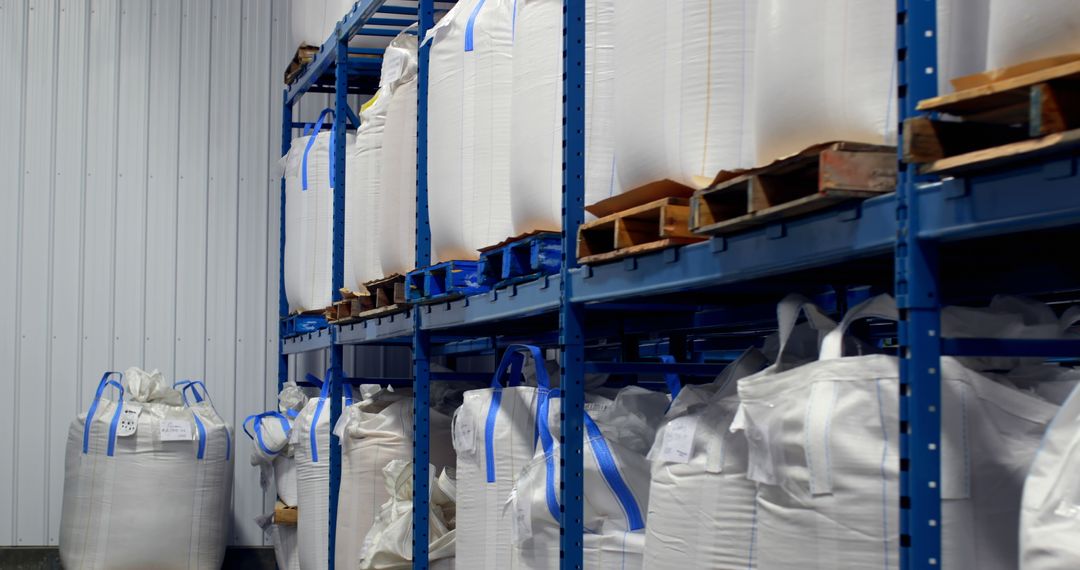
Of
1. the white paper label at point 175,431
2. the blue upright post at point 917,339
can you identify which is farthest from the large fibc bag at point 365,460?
the blue upright post at point 917,339

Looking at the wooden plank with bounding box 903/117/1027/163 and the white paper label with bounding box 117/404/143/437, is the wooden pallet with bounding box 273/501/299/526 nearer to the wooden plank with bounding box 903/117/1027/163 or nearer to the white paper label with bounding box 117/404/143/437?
the white paper label with bounding box 117/404/143/437

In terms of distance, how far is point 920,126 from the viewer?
198 centimetres

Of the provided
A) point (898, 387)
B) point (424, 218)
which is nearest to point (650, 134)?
point (898, 387)

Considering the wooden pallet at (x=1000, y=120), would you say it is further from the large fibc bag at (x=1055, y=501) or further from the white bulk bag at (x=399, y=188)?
the white bulk bag at (x=399, y=188)

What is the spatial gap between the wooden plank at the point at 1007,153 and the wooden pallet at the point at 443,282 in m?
2.64

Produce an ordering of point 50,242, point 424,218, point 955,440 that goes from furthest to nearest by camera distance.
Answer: point 50,242
point 424,218
point 955,440

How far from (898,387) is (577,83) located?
5.36 feet

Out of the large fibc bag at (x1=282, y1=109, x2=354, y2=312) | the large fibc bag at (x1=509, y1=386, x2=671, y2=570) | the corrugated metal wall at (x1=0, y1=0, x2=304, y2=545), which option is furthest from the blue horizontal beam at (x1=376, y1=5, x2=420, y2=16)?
the large fibc bag at (x1=509, y1=386, x2=671, y2=570)

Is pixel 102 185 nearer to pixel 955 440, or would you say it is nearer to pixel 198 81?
pixel 198 81

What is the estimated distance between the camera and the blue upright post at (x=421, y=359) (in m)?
5.26

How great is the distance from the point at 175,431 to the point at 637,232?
5.89 meters

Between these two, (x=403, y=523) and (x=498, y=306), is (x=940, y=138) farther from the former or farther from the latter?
(x=403, y=523)

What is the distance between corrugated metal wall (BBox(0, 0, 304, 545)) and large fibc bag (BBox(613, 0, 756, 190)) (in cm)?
731

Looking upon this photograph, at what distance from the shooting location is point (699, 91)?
2.87 m
